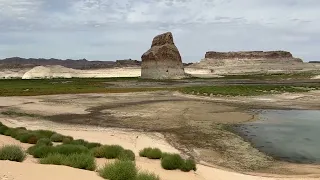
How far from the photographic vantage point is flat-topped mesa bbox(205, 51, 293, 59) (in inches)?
6900

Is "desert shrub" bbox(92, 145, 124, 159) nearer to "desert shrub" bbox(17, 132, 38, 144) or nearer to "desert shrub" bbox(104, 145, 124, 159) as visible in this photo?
"desert shrub" bbox(104, 145, 124, 159)

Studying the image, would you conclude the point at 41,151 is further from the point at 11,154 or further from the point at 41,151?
the point at 11,154

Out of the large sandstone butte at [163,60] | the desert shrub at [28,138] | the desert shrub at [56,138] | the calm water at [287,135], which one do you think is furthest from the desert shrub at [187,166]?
the large sandstone butte at [163,60]

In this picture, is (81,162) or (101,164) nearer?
(81,162)

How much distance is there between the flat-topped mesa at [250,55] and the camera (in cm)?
17525

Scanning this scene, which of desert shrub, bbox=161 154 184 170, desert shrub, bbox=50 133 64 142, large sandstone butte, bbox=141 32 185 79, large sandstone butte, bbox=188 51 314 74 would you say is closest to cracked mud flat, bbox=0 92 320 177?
desert shrub, bbox=161 154 184 170

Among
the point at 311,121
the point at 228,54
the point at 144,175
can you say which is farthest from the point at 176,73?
the point at 228,54

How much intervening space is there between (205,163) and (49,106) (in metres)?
24.6

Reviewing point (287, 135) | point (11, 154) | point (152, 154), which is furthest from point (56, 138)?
point (287, 135)

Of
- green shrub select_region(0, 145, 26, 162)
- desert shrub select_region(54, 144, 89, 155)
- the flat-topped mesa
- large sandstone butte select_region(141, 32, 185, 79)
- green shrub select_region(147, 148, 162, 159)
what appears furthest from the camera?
the flat-topped mesa

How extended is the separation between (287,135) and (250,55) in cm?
16402

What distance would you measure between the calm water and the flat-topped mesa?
149 m

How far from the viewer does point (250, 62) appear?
173000mm

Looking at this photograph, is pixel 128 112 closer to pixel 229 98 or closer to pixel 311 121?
pixel 311 121
